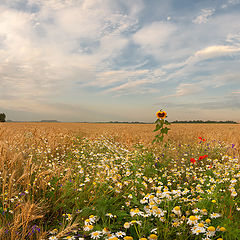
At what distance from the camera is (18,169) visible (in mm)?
3803

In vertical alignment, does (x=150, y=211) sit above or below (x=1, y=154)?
below

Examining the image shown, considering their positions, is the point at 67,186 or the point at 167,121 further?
the point at 167,121

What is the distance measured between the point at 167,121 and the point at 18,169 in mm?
4288

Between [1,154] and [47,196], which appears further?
[1,154]

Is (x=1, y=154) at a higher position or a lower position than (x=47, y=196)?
higher

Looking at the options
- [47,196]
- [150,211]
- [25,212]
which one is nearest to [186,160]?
[150,211]

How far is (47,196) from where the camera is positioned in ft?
10.0

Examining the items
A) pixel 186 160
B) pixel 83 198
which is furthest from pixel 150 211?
pixel 186 160

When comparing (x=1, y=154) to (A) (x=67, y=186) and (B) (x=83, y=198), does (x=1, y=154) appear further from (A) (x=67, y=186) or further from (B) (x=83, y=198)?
(B) (x=83, y=198)

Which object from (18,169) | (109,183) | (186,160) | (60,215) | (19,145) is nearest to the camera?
(60,215)

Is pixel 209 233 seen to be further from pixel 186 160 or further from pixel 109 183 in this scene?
pixel 186 160

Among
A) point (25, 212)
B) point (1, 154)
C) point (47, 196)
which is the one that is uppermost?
point (1, 154)

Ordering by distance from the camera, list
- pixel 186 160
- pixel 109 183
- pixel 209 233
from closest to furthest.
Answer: pixel 209 233
pixel 109 183
pixel 186 160

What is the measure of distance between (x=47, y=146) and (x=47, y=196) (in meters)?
3.32
